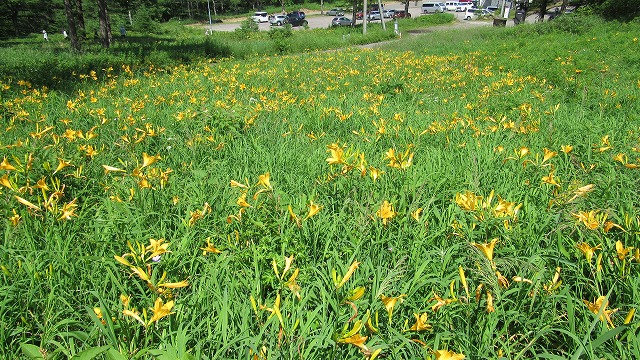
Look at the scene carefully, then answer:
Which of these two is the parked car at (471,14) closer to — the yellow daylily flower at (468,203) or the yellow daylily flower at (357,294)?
the yellow daylily flower at (468,203)

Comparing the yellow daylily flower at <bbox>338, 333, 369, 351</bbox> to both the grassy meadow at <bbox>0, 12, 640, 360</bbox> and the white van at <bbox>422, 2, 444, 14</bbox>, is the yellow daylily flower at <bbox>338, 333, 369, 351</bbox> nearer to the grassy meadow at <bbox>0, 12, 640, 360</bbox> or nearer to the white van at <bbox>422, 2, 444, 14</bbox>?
the grassy meadow at <bbox>0, 12, 640, 360</bbox>

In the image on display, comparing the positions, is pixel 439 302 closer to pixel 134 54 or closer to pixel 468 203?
pixel 468 203

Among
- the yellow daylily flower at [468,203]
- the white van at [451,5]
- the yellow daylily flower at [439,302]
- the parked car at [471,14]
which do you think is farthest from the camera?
the white van at [451,5]

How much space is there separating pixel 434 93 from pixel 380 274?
18.9 ft

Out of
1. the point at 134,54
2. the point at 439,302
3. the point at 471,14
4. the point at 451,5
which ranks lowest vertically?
the point at 439,302

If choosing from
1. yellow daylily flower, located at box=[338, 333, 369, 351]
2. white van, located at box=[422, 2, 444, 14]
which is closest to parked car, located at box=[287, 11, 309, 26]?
white van, located at box=[422, 2, 444, 14]

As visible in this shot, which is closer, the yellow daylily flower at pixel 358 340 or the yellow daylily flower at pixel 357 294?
the yellow daylily flower at pixel 358 340

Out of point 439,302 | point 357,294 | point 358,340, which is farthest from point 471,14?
point 358,340

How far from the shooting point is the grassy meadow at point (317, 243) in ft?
4.33

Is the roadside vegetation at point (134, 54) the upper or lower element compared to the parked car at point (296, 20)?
lower

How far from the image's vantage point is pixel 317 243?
6.48ft

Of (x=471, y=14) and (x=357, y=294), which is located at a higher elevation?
(x=471, y=14)

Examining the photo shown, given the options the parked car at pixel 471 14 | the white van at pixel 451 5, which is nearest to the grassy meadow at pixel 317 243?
the parked car at pixel 471 14

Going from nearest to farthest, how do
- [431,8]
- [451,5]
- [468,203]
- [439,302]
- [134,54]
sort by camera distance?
[439,302] → [468,203] → [134,54] → [431,8] → [451,5]
